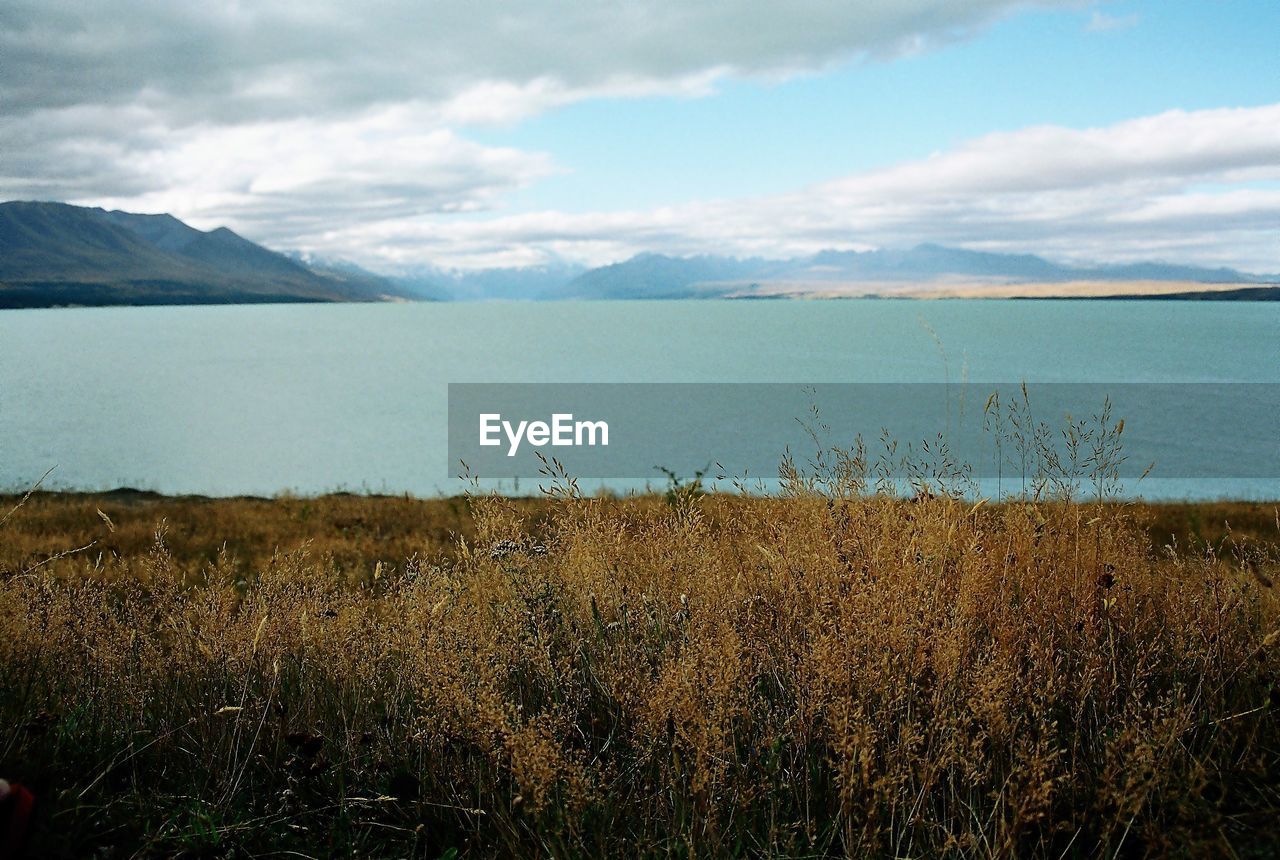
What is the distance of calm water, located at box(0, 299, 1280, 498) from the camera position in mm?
47406

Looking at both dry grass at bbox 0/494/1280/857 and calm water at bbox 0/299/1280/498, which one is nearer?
dry grass at bbox 0/494/1280/857

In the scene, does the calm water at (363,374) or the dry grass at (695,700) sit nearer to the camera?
the dry grass at (695,700)

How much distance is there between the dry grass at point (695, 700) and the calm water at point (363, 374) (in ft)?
6.71

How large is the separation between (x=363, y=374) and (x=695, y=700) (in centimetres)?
10431

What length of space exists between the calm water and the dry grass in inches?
80.5

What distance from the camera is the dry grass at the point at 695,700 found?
3.11 metres

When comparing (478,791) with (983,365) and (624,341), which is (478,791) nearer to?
(983,365)

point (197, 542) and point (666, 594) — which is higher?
point (666, 594)

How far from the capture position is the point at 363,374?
334 feet

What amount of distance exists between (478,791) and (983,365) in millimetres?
100606

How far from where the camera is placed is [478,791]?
3.54 m

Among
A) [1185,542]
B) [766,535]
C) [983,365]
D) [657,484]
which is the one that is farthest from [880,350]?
[766,535]

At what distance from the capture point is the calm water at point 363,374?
4741 centimetres

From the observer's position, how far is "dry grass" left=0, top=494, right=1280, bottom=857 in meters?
3.11
